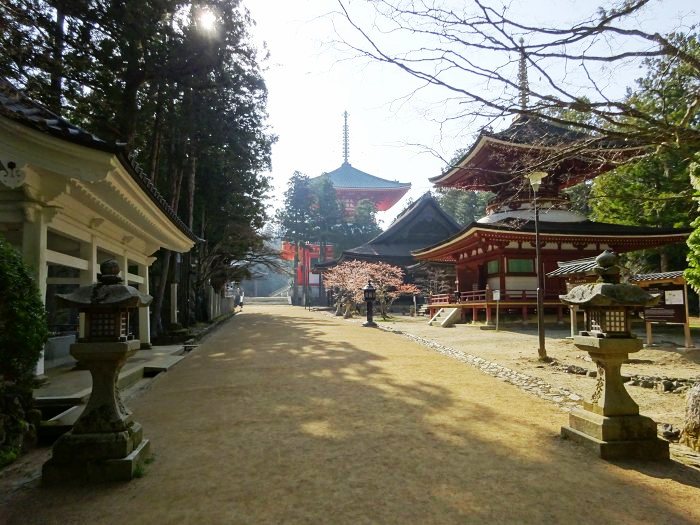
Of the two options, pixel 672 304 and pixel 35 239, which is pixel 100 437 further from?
pixel 672 304

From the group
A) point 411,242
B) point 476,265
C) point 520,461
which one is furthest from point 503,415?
point 411,242

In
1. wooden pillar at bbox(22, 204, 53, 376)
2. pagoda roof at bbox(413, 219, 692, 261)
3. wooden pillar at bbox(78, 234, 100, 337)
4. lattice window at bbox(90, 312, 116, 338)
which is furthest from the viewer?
pagoda roof at bbox(413, 219, 692, 261)

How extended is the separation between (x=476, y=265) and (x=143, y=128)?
1616 centimetres

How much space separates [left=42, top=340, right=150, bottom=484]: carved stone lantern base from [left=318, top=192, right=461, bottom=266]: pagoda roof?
31378 mm

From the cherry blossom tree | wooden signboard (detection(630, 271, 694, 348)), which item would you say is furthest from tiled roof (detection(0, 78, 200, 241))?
the cherry blossom tree

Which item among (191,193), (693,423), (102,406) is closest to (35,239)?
(102,406)

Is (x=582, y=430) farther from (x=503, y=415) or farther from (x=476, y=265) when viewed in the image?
(x=476, y=265)

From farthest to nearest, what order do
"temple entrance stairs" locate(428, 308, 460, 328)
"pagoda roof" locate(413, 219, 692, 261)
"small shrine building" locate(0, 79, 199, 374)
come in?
"temple entrance stairs" locate(428, 308, 460, 328)
"pagoda roof" locate(413, 219, 692, 261)
"small shrine building" locate(0, 79, 199, 374)

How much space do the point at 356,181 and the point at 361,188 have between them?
1.74m

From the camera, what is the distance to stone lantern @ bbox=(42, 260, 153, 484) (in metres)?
3.35

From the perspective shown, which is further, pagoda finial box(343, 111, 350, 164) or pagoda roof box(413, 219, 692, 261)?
pagoda finial box(343, 111, 350, 164)

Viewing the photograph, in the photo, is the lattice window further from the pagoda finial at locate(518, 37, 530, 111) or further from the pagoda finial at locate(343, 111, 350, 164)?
the pagoda finial at locate(343, 111, 350, 164)

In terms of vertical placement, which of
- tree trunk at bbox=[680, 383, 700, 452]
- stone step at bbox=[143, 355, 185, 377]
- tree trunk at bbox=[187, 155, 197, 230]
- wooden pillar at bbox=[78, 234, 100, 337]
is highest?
tree trunk at bbox=[187, 155, 197, 230]

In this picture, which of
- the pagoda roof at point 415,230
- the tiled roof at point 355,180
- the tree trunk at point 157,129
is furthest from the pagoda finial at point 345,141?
the tree trunk at point 157,129
